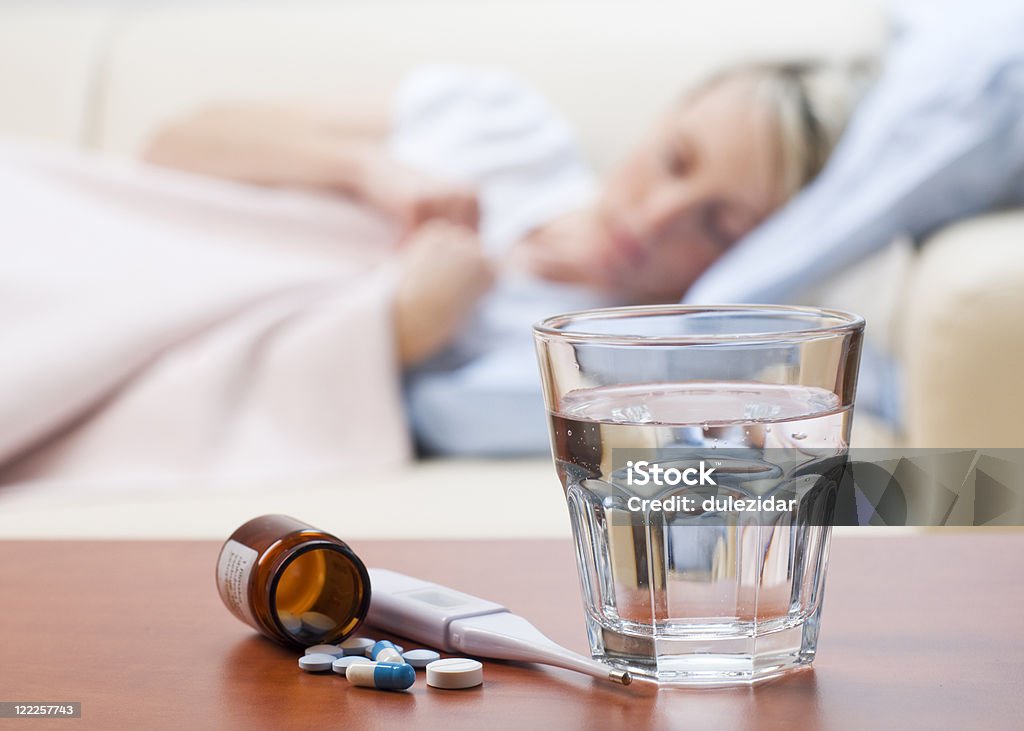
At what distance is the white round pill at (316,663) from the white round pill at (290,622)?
0.03 m

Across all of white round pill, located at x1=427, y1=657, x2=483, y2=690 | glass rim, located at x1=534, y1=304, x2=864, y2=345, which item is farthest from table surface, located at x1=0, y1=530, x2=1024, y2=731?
glass rim, located at x1=534, y1=304, x2=864, y2=345

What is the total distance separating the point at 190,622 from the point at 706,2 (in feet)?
4.38

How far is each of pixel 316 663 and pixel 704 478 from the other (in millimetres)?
159

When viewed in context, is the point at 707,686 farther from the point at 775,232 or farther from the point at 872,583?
the point at 775,232

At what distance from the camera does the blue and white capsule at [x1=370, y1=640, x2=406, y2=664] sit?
0.46m

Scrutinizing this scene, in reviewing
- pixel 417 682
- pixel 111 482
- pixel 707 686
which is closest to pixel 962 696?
pixel 707 686

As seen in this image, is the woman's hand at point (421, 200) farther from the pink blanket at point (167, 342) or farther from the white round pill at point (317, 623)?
the white round pill at point (317, 623)

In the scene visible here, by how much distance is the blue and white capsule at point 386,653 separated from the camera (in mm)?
456

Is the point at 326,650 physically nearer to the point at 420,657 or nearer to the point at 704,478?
the point at 420,657

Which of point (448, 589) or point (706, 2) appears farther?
point (706, 2)

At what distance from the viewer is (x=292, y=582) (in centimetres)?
51

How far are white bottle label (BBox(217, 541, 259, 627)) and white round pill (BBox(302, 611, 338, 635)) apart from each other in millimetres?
20

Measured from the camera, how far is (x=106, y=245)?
1307 millimetres

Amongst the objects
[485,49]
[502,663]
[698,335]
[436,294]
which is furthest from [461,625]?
[485,49]
